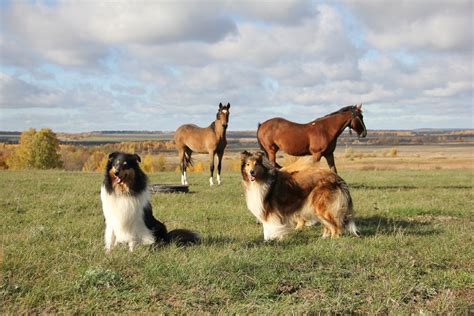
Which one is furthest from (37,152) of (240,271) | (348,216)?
(240,271)

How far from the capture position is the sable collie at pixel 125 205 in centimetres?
689

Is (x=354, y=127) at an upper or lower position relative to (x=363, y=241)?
upper

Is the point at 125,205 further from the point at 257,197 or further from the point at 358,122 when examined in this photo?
the point at 358,122

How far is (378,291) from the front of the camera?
5.23 m

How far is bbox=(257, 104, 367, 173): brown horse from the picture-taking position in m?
16.0

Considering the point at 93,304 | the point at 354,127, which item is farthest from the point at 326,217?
the point at 354,127

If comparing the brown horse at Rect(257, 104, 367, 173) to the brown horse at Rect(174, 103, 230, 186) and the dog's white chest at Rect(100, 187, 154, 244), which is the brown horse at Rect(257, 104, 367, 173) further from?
the dog's white chest at Rect(100, 187, 154, 244)

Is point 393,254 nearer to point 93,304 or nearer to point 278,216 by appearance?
point 278,216

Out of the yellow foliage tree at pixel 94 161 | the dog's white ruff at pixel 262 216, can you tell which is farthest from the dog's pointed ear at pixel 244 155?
the yellow foliage tree at pixel 94 161

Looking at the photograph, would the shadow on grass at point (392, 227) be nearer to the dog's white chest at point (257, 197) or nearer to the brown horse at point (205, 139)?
the dog's white chest at point (257, 197)

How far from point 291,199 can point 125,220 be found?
345 centimetres

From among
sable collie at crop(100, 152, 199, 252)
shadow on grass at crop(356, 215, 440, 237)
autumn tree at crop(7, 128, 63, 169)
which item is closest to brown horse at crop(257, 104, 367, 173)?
shadow on grass at crop(356, 215, 440, 237)

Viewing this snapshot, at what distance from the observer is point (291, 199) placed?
8758 mm

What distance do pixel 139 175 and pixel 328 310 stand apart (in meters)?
3.97
